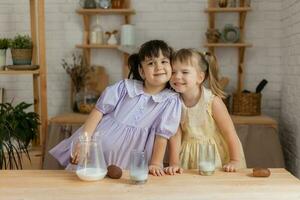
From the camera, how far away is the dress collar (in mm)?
1823

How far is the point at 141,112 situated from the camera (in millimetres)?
1860

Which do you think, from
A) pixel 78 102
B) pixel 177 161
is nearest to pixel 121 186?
pixel 177 161

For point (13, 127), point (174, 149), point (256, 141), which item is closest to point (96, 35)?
point (13, 127)

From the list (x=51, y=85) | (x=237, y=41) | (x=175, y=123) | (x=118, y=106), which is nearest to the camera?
(x=175, y=123)

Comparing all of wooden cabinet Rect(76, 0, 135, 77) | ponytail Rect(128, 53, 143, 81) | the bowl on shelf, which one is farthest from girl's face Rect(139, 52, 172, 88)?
wooden cabinet Rect(76, 0, 135, 77)

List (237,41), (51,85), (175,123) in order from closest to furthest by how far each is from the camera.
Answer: (175,123)
(237,41)
(51,85)

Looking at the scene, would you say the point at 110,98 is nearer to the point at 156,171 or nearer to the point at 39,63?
the point at 156,171

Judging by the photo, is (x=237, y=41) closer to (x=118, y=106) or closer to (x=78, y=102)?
(x=78, y=102)

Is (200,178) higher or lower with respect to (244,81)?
lower

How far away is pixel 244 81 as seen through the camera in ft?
11.9

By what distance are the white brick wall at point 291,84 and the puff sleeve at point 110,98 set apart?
1.73m

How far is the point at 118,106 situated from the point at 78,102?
1585mm

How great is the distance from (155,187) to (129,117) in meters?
0.57

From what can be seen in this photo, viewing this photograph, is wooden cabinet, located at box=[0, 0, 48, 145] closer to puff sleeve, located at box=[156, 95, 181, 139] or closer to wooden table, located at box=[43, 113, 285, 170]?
wooden table, located at box=[43, 113, 285, 170]
